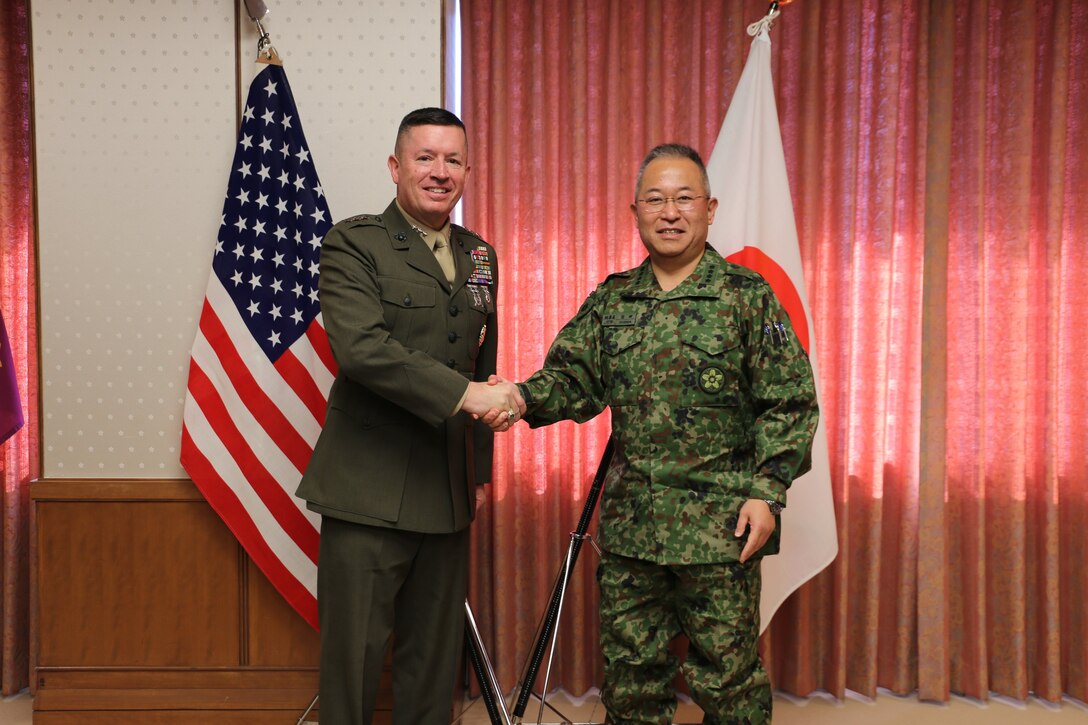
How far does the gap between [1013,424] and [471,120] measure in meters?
2.30

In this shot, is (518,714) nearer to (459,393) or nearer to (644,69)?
(459,393)

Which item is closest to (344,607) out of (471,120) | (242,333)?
(242,333)

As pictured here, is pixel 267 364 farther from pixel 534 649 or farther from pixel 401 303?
pixel 534 649

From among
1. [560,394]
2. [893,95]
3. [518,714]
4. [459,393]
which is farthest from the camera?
[893,95]

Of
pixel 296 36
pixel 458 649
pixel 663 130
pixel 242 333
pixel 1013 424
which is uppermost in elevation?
pixel 296 36

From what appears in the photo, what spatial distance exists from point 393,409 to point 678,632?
95cm

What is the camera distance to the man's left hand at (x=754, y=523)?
1.92 meters

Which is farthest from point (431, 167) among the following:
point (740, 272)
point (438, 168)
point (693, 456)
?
point (693, 456)

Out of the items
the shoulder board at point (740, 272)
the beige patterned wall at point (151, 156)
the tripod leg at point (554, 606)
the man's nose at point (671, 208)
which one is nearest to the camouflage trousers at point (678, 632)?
the tripod leg at point (554, 606)

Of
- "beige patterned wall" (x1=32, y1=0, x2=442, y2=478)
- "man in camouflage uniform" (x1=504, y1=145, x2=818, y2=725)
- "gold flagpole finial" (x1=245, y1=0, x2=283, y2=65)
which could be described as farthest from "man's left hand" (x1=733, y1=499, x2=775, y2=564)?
"gold flagpole finial" (x1=245, y1=0, x2=283, y2=65)

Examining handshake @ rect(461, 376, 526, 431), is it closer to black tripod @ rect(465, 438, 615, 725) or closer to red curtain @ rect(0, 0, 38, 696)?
black tripod @ rect(465, 438, 615, 725)

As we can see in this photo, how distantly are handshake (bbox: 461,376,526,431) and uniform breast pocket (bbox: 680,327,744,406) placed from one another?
1.45 ft

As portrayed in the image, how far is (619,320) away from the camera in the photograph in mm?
2090

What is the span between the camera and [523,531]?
118 inches
